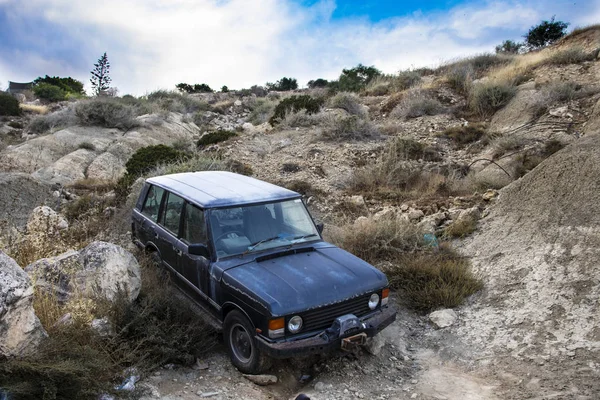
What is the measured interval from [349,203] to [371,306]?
4.80 meters

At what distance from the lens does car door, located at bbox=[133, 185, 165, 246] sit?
5.92 meters

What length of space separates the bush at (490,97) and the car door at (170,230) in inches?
457

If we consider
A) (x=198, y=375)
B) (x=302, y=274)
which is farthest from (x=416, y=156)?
(x=198, y=375)

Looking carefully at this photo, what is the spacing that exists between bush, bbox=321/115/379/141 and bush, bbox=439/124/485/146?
2.08 m

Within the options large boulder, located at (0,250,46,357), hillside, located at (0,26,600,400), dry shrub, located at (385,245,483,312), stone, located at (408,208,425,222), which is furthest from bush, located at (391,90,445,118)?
large boulder, located at (0,250,46,357)

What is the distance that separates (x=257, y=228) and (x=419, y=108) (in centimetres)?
1169

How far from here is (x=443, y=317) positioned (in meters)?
5.56

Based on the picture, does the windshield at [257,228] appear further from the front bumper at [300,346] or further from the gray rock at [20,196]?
the gray rock at [20,196]

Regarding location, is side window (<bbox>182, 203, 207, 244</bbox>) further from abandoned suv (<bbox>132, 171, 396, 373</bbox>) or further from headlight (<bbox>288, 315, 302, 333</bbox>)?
headlight (<bbox>288, 315, 302, 333</bbox>)

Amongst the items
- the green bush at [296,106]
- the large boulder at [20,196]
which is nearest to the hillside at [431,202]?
the large boulder at [20,196]

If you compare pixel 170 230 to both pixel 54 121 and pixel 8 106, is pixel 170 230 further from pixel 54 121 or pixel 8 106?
pixel 8 106

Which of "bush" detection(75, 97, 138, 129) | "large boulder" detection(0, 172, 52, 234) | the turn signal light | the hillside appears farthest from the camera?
"bush" detection(75, 97, 138, 129)

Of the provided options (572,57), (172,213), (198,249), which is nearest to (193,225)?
(198,249)

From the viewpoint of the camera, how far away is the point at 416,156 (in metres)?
11.7
